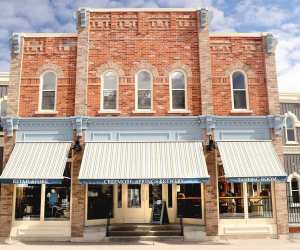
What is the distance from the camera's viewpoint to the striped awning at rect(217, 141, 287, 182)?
14.4 m

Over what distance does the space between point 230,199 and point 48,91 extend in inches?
360

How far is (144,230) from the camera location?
51.2ft

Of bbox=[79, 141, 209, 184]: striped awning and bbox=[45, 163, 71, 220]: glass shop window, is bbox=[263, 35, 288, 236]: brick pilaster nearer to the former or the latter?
bbox=[79, 141, 209, 184]: striped awning

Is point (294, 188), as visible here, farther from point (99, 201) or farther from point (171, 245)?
point (99, 201)

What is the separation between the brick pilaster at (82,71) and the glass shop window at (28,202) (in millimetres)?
3755

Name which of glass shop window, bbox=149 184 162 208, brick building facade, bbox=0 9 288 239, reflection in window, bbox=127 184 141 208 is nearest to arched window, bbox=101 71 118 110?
brick building facade, bbox=0 9 288 239

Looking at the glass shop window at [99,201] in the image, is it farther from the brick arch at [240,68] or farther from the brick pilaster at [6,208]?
the brick arch at [240,68]

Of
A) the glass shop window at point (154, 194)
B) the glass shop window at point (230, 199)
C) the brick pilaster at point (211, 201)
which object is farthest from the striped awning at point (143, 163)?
the glass shop window at point (154, 194)

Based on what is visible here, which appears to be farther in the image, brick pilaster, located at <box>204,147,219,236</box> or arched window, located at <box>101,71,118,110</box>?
arched window, located at <box>101,71,118,110</box>

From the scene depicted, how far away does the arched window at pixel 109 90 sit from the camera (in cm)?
1645

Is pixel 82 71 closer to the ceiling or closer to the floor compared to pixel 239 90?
closer to the ceiling

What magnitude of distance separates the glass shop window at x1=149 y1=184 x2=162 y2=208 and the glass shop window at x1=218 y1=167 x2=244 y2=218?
271cm

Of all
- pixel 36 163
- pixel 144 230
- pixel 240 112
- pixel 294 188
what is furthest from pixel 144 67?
pixel 294 188

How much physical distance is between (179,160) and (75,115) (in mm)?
4798
